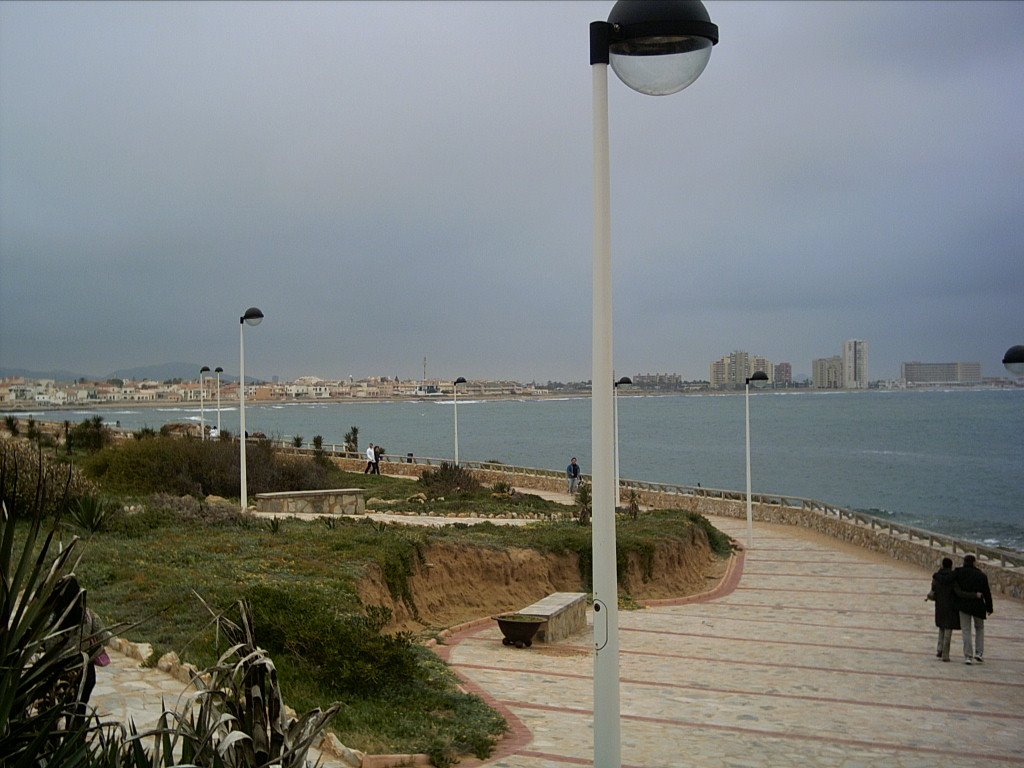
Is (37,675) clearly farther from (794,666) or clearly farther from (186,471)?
(186,471)

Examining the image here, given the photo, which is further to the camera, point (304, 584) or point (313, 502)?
point (313, 502)

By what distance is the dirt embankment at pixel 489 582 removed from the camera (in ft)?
45.4

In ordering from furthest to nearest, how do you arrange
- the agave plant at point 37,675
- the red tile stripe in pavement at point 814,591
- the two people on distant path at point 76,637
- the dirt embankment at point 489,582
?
1. the red tile stripe in pavement at point 814,591
2. the dirt embankment at point 489,582
3. the two people on distant path at point 76,637
4. the agave plant at point 37,675

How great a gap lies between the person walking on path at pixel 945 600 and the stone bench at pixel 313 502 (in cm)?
1406

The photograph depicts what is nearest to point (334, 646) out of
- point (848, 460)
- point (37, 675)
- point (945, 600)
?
point (37, 675)

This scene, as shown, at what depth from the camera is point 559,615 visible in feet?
42.9

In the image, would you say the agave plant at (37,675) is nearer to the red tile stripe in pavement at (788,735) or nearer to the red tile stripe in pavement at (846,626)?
the red tile stripe in pavement at (788,735)

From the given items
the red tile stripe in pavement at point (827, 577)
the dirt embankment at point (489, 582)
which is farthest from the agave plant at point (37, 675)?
the red tile stripe in pavement at point (827, 577)

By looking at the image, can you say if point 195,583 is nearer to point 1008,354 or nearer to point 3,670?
point 3,670

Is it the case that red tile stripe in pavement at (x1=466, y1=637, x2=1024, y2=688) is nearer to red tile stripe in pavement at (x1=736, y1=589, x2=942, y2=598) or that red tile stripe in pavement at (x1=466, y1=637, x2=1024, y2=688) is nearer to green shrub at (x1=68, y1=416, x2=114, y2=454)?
red tile stripe in pavement at (x1=736, y1=589, x2=942, y2=598)

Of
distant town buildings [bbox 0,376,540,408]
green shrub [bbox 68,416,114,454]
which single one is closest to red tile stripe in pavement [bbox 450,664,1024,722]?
green shrub [bbox 68,416,114,454]

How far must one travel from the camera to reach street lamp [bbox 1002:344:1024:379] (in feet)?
43.0

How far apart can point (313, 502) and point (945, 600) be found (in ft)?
48.8

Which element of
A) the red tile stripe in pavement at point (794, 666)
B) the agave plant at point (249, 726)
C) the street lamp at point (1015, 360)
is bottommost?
the red tile stripe in pavement at point (794, 666)
